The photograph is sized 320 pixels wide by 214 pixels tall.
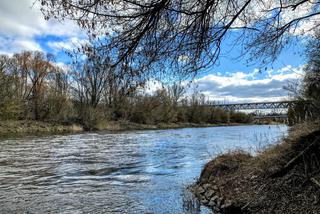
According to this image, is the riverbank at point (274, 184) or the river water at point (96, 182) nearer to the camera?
the riverbank at point (274, 184)

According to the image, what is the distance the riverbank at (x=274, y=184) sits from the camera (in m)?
7.36

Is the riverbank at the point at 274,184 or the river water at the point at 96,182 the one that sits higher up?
the riverbank at the point at 274,184

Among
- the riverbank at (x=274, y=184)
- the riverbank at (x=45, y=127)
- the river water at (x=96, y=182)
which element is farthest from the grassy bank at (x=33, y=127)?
the riverbank at (x=274, y=184)

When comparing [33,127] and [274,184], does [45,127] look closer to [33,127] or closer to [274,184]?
[33,127]

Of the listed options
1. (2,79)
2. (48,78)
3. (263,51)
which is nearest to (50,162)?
(263,51)

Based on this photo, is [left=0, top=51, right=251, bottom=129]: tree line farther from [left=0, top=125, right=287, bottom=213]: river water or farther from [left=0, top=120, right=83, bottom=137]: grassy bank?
[left=0, top=125, right=287, bottom=213]: river water

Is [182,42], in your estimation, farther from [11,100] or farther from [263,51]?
[11,100]

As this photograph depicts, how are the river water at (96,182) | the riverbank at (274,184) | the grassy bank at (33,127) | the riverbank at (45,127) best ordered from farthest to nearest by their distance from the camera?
the grassy bank at (33,127), the riverbank at (45,127), the river water at (96,182), the riverbank at (274,184)

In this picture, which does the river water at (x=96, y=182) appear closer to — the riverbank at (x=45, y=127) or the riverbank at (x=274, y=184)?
the riverbank at (x=274, y=184)

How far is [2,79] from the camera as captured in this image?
47.9 m

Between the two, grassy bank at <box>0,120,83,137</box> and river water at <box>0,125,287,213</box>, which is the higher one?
grassy bank at <box>0,120,83,137</box>

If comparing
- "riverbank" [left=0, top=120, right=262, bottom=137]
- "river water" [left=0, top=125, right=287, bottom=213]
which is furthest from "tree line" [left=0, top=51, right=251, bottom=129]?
"river water" [left=0, top=125, right=287, bottom=213]

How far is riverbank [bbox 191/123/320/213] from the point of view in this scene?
7363mm

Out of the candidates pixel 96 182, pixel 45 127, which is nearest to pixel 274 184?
pixel 96 182
